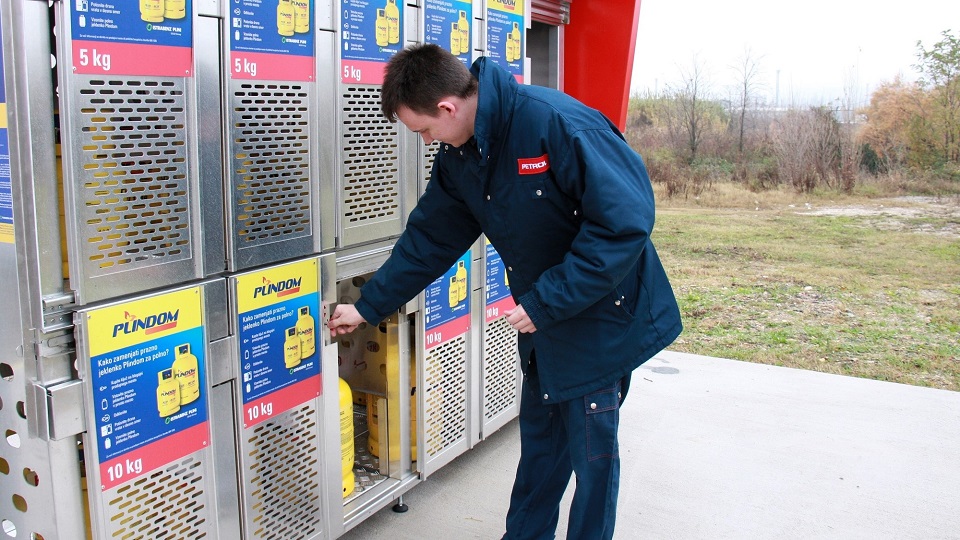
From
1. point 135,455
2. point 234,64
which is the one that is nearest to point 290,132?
point 234,64

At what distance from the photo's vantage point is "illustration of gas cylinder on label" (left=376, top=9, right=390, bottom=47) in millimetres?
2713

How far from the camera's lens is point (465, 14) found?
10.4 ft

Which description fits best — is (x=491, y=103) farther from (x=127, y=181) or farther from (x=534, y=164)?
(x=127, y=181)

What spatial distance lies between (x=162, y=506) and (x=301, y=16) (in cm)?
140

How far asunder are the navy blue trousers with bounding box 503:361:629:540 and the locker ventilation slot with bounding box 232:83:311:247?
909 mm

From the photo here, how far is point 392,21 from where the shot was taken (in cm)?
278

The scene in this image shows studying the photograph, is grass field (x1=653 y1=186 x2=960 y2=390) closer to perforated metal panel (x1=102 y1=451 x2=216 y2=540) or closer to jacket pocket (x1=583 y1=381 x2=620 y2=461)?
jacket pocket (x1=583 y1=381 x2=620 y2=461)

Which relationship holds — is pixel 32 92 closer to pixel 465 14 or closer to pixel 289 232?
pixel 289 232

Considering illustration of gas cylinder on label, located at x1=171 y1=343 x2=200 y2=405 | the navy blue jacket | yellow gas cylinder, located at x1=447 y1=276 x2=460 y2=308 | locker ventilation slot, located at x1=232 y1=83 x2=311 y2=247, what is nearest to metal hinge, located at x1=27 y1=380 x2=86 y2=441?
illustration of gas cylinder on label, located at x1=171 y1=343 x2=200 y2=405

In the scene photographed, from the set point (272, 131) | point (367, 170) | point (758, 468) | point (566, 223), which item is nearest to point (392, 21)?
point (367, 170)

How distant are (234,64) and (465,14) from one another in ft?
4.11

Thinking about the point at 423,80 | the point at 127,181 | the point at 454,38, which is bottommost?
the point at 127,181

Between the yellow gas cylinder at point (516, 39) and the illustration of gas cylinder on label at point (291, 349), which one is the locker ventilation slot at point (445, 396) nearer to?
the illustration of gas cylinder on label at point (291, 349)

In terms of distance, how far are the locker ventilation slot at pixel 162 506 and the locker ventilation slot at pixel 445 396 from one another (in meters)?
1.12
